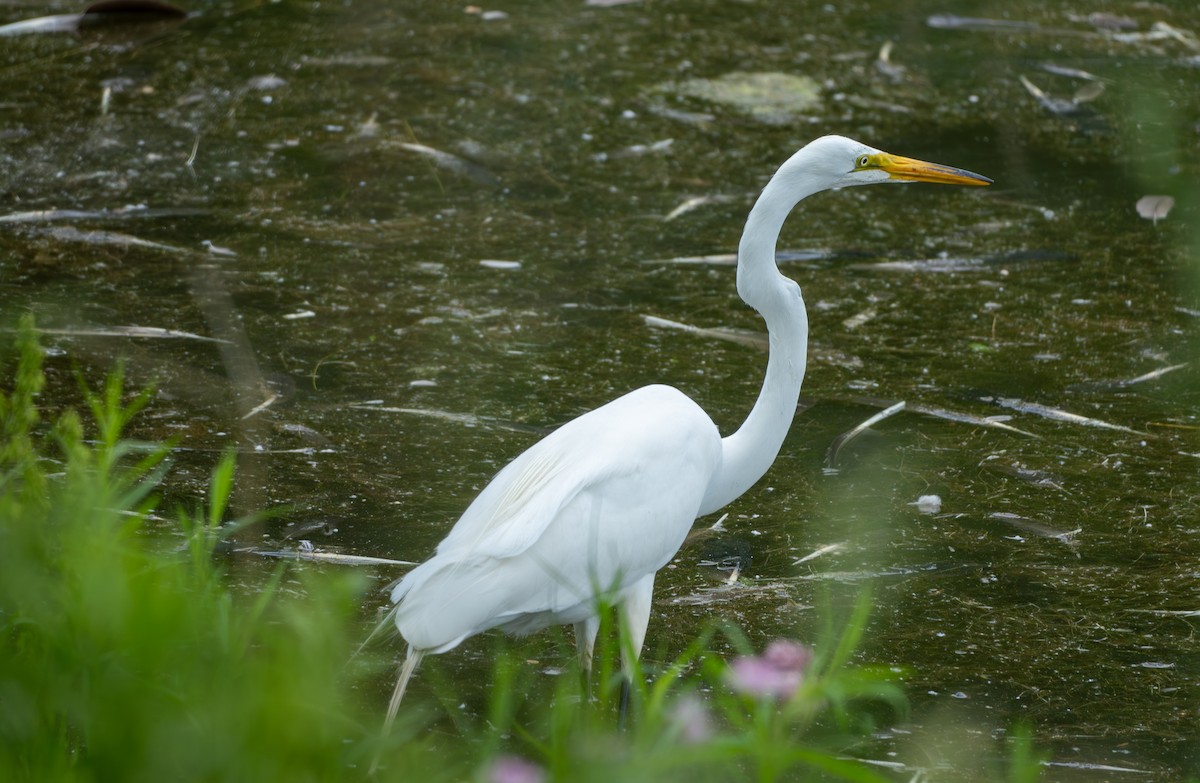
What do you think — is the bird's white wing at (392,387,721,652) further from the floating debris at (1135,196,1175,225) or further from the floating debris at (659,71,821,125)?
the floating debris at (659,71,821,125)

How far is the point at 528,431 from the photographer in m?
3.83

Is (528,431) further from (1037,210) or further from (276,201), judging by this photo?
(1037,210)

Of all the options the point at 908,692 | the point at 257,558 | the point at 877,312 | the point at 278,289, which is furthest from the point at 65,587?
the point at 877,312

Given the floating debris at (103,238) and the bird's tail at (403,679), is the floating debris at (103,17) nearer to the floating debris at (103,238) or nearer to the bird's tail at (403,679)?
the floating debris at (103,238)

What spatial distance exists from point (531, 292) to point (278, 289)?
84 centimetres

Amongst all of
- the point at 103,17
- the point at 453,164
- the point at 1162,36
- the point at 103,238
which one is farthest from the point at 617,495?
the point at 1162,36

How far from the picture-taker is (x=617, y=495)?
2.74m

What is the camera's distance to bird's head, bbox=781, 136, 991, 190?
3000mm

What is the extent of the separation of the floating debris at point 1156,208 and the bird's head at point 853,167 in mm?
2480

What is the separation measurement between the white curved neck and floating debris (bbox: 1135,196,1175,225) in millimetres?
2872

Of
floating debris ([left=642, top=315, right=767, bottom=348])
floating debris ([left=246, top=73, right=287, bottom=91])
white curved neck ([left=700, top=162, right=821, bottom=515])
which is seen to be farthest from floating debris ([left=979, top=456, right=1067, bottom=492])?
floating debris ([left=246, top=73, right=287, bottom=91])

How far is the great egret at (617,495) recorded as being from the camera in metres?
2.54

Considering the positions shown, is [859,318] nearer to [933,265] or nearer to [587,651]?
[933,265]

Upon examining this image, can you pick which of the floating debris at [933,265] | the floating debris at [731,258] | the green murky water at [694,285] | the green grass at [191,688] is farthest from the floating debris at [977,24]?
the green grass at [191,688]
